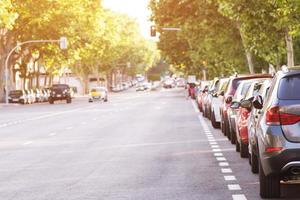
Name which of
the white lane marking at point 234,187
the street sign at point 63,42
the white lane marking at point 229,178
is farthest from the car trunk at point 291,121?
the street sign at point 63,42

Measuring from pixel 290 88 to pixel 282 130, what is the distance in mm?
530

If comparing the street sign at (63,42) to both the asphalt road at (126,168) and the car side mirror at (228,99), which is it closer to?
the asphalt road at (126,168)

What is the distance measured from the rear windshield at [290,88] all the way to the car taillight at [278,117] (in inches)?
7.2

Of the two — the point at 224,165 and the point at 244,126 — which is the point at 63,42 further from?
the point at 224,165

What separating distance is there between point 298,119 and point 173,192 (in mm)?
2180

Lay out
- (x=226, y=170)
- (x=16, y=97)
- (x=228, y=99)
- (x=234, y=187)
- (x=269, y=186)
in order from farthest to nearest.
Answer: (x=16, y=97) → (x=228, y=99) → (x=226, y=170) → (x=234, y=187) → (x=269, y=186)

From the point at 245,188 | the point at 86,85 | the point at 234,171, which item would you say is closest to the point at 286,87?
the point at 245,188

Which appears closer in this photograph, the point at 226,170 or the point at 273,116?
the point at 273,116

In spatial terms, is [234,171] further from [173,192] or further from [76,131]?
[76,131]

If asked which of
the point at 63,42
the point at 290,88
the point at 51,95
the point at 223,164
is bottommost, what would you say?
the point at 51,95

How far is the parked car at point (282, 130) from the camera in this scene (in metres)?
10.9

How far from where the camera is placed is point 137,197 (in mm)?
11781

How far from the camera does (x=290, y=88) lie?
36.6 ft

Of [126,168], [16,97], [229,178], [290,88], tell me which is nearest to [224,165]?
[126,168]
